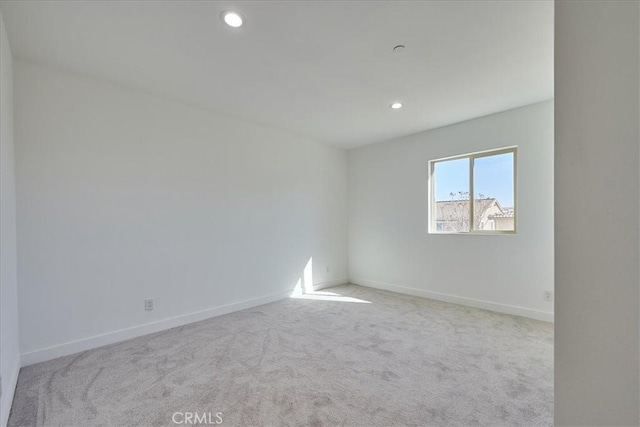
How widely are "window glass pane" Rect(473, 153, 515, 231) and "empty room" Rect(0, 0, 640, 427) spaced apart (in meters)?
0.03

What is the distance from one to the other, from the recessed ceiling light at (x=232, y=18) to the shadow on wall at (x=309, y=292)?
3.44 metres

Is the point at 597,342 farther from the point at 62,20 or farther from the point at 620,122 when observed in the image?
the point at 62,20

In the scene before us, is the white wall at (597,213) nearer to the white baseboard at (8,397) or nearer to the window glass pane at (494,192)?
the white baseboard at (8,397)

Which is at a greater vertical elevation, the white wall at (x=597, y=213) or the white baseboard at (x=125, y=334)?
the white wall at (x=597, y=213)

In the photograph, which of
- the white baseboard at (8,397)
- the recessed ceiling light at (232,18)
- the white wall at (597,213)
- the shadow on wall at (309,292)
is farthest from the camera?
the shadow on wall at (309,292)

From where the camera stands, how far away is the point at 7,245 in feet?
6.29

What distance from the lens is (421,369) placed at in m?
2.22

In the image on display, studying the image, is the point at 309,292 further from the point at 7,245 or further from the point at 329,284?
the point at 7,245

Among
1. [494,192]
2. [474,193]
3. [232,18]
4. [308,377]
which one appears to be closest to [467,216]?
[474,193]

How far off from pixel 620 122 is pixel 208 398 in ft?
7.83

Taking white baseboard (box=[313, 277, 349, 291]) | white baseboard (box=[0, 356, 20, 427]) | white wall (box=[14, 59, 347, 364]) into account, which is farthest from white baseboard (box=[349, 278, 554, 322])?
white baseboard (box=[0, 356, 20, 427])

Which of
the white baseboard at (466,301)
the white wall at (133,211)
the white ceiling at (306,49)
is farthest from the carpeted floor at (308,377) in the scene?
the white ceiling at (306,49)

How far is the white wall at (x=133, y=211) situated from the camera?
7.81ft

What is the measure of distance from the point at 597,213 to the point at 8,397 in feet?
10.1
